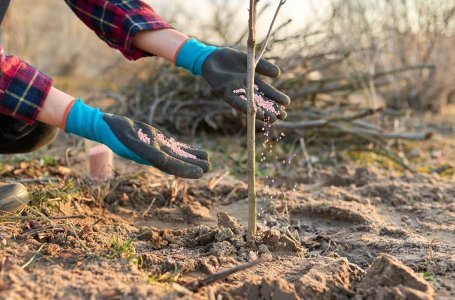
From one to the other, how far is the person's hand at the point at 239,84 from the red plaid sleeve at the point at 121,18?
35cm

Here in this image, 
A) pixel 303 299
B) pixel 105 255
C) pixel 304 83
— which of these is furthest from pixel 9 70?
pixel 304 83

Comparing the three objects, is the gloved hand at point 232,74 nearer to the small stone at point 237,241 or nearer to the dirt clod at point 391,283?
the small stone at point 237,241

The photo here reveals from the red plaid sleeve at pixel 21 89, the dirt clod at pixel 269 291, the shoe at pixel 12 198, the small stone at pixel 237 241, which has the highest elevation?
the red plaid sleeve at pixel 21 89

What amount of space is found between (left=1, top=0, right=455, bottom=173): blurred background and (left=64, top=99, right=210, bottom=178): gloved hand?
192 cm

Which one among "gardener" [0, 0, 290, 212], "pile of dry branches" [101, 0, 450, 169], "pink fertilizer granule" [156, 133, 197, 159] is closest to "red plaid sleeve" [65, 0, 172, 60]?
"gardener" [0, 0, 290, 212]

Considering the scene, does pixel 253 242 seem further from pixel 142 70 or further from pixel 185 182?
pixel 142 70

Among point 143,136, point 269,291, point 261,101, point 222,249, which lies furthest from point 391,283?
point 143,136

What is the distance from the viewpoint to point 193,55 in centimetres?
249

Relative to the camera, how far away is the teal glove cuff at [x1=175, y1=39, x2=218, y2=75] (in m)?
2.46

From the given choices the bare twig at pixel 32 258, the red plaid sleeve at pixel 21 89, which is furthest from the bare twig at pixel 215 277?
the red plaid sleeve at pixel 21 89

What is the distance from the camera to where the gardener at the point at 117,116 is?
82.4 inches

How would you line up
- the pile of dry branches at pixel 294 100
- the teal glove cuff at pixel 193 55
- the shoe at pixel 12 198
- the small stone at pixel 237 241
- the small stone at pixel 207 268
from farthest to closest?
the pile of dry branches at pixel 294 100 → the teal glove cuff at pixel 193 55 → the shoe at pixel 12 198 → the small stone at pixel 237 241 → the small stone at pixel 207 268

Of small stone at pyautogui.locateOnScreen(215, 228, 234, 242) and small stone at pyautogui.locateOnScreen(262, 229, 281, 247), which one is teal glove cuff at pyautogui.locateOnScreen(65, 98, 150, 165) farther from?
small stone at pyautogui.locateOnScreen(262, 229, 281, 247)

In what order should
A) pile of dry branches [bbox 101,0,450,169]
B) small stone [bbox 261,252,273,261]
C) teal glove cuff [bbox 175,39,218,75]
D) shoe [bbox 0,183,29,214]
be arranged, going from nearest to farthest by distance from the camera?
small stone [bbox 261,252,273,261], shoe [bbox 0,183,29,214], teal glove cuff [bbox 175,39,218,75], pile of dry branches [bbox 101,0,450,169]
